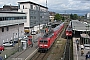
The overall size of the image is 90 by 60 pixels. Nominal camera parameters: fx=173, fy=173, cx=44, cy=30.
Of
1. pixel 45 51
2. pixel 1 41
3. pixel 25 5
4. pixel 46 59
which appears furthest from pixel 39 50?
pixel 25 5

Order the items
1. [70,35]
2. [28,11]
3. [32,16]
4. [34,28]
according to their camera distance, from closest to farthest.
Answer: [70,35]
[28,11]
[32,16]
[34,28]

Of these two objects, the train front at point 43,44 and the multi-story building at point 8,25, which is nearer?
the train front at point 43,44

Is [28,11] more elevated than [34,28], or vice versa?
[28,11]

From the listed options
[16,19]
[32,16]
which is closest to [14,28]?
[16,19]

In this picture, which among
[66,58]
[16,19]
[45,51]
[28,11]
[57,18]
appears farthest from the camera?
[57,18]

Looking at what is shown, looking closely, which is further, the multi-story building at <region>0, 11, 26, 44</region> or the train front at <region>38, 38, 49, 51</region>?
the multi-story building at <region>0, 11, 26, 44</region>

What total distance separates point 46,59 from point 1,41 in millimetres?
14077

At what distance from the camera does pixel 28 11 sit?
2218 inches

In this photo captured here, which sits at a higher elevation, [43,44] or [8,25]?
[8,25]

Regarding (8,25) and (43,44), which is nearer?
(43,44)

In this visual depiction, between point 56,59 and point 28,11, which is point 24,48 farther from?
point 28,11

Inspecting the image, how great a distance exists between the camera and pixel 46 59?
79.9 ft

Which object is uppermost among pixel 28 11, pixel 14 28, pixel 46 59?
pixel 28 11

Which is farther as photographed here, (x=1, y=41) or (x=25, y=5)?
(x=25, y=5)
